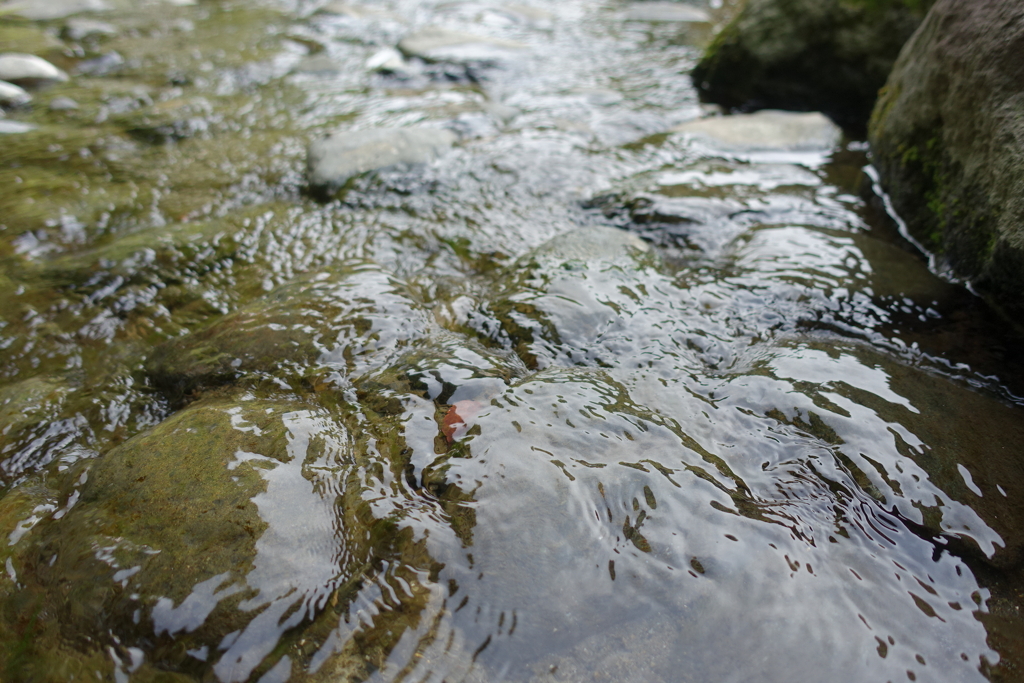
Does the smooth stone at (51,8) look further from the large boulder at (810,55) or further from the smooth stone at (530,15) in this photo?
the large boulder at (810,55)

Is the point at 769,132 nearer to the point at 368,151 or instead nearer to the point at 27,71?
the point at 368,151

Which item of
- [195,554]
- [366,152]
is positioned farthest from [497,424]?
[366,152]

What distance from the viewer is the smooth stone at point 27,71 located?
607cm

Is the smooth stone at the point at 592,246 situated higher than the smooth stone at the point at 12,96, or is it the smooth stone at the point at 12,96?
the smooth stone at the point at 592,246

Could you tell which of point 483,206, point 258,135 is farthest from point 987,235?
point 258,135

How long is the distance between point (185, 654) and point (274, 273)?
236 cm

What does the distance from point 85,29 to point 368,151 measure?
250 inches

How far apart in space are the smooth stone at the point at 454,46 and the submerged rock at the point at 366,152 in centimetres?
286

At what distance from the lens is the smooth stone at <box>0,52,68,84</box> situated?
6.07 meters

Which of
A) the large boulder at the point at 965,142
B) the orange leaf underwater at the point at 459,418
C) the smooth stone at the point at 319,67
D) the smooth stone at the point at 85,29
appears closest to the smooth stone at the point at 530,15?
the smooth stone at the point at 319,67

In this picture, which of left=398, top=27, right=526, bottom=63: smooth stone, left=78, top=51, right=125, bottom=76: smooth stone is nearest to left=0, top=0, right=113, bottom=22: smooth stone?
left=78, top=51, right=125, bottom=76: smooth stone

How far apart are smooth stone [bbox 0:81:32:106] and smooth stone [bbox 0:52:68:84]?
31cm

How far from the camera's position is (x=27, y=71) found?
6160 millimetres

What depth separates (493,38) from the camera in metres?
7.77
